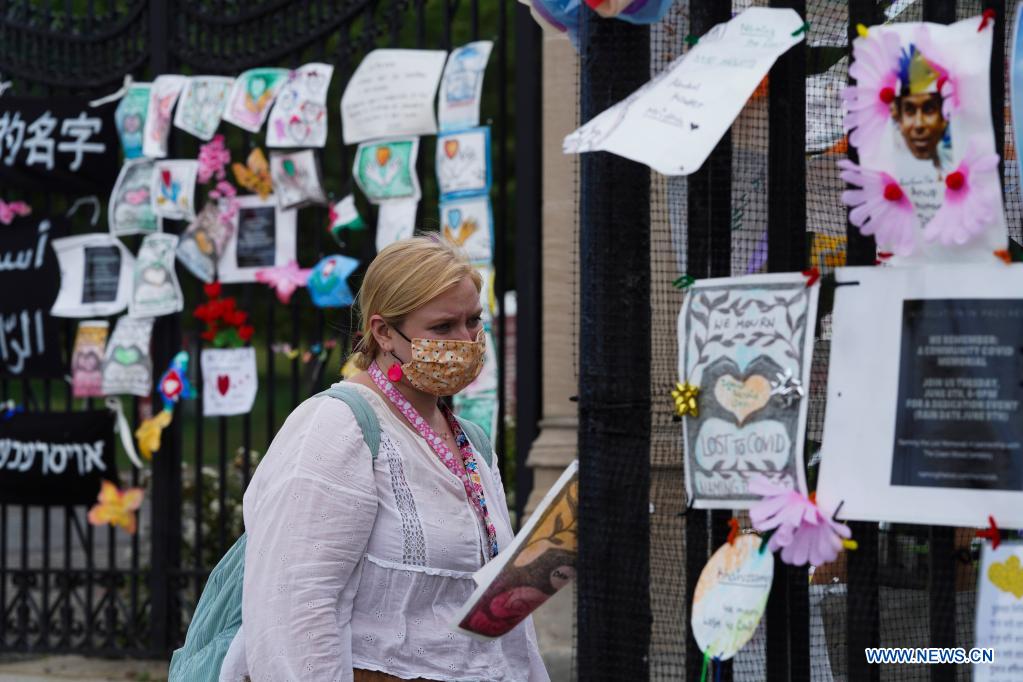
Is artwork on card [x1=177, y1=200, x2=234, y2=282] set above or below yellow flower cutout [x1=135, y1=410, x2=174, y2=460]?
above

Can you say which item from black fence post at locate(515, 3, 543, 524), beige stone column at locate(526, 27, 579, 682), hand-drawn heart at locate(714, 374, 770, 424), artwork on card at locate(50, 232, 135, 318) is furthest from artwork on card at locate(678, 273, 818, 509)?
artwork on card at locate(50, 232, 135, 318)

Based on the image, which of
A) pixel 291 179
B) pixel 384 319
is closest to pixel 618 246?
pixel 384 319

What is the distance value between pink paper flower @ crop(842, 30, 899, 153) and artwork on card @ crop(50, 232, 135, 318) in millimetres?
5818

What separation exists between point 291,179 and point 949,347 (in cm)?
526

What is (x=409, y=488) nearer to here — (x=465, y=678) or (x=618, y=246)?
(x=465, y=678)

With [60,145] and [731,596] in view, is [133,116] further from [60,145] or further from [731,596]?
[731,596]

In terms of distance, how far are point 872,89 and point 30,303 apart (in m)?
6.32

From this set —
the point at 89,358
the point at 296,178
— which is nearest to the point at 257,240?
the point at 296,178

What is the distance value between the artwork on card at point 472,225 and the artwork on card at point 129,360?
184cm

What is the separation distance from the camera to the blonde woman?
2.92 metres

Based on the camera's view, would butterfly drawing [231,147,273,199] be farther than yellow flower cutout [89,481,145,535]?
No

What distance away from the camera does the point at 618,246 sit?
2.83m

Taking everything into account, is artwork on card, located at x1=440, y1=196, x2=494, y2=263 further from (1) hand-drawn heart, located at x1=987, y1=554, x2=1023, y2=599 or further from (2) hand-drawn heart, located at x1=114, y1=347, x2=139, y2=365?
(1) hand-drawn heart, located at x1=987, y1=554, x2=1023, y2=599

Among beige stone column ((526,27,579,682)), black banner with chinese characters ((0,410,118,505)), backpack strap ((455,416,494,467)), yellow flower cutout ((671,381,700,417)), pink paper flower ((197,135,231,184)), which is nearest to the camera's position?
yellow flower cutout ((671,381,700,417))
